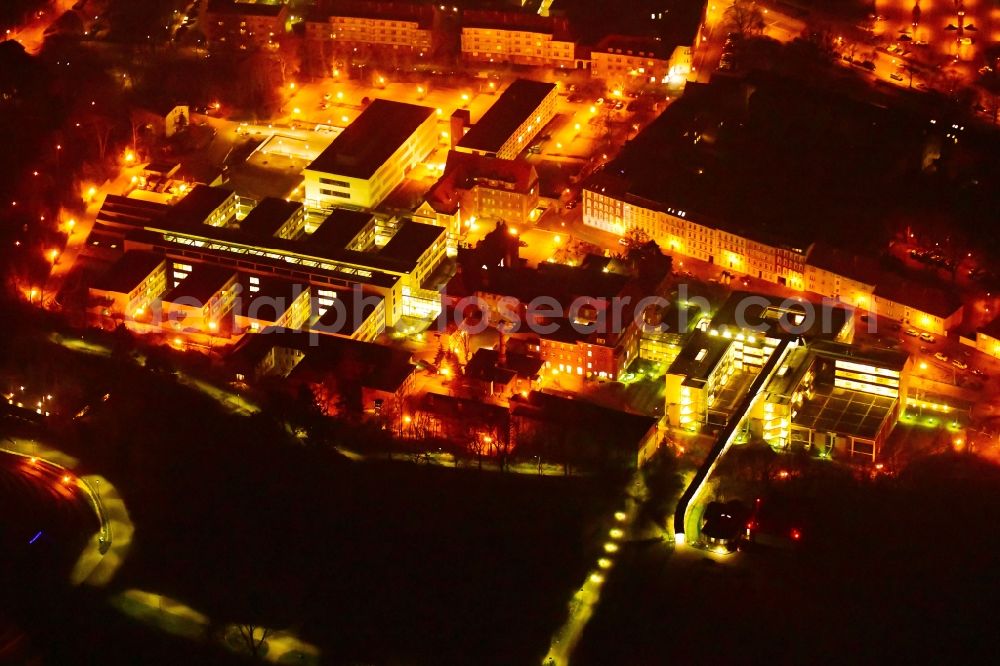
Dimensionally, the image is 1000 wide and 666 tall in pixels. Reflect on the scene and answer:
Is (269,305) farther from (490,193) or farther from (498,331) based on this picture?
(490,193)

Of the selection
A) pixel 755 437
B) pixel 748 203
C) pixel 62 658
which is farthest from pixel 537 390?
pixel 62 658

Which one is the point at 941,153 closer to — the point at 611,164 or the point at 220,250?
the point at 611,164

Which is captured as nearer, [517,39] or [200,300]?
[200,300]

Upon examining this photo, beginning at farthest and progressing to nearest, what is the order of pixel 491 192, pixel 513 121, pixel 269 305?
pixel 513 121
pixel 491 192
pixel 269 305

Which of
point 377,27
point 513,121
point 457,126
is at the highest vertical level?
point 377,27

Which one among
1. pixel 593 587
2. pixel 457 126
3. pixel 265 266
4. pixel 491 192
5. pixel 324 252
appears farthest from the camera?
pixel 457 126

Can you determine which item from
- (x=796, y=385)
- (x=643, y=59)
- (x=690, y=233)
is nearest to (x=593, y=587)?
(x=796, y=385)
